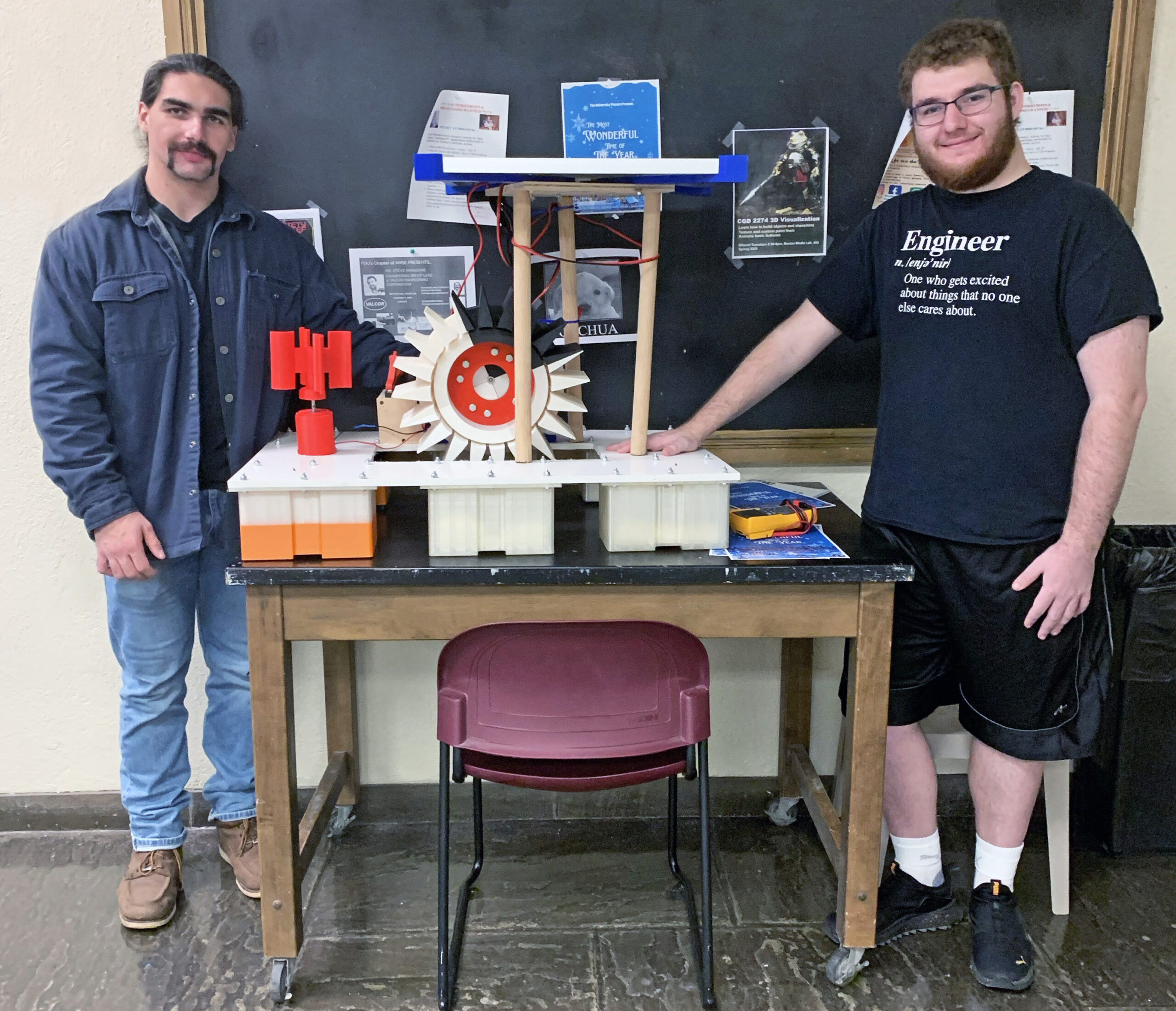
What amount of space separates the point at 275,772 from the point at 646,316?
1030mm

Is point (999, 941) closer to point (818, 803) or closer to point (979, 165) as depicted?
point (818, 803)

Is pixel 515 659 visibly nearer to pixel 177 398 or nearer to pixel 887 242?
pixel 177 398

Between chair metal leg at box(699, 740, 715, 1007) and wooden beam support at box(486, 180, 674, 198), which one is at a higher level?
wooden beam support at box(486, 180, 674, 198)

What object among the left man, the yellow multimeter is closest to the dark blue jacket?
the left man

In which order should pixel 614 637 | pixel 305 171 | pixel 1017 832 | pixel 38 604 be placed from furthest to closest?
1. pixel 38 604
2. pixel 305 171
3. pixel 1017 832
4. pixel 614 637

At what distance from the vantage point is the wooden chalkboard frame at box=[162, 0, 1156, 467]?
209 centimetres

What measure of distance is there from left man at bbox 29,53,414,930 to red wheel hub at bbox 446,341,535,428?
403 millimetres

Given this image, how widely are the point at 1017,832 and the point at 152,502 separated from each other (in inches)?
70.4

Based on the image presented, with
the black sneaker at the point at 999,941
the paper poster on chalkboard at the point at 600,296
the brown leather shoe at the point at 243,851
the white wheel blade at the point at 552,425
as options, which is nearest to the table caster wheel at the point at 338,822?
the brown leather shoe at the point at 243,851

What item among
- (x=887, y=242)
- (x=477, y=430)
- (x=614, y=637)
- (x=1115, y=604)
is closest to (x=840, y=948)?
(x=614, y=637)

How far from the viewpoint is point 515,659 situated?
165 centimetres

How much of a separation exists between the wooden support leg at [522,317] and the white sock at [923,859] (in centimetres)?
113

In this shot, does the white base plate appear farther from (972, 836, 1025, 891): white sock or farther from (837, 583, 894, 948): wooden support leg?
(972, 836, 1025, 891): white sock

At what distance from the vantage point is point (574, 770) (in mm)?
1696
